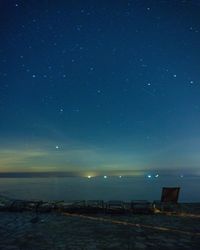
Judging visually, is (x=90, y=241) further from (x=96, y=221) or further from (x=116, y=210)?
(x=116, y=210)

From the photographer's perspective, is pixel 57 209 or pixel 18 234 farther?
pixel 57 209

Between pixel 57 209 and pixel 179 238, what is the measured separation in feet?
23.4

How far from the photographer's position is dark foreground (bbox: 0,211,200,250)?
30.2ft

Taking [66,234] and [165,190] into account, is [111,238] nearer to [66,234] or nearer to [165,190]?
[66,234]

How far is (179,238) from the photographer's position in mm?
9938

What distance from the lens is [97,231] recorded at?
429 inches

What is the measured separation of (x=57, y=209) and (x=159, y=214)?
191 inches

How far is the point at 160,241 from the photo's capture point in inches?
377

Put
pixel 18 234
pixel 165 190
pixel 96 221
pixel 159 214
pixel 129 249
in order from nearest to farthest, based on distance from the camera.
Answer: pixel 129 249 < pixel 18 234 < pixel 96 221 < pixel 159 214 < pixel 165 190

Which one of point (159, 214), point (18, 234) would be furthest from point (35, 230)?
point (159, 214)

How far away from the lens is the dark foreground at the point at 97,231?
9.21 metres

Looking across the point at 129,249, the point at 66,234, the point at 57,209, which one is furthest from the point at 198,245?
the point at 57,209

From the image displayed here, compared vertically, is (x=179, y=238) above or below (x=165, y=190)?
below

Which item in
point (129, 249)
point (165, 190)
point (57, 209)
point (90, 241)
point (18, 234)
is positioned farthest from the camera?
point (165, 190)
